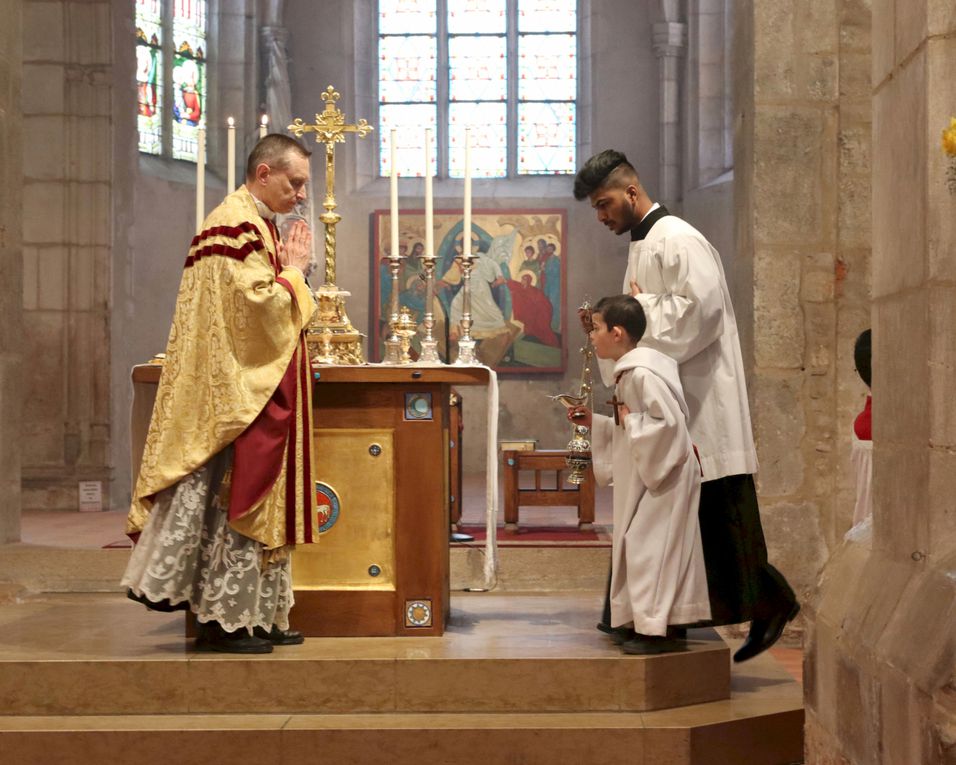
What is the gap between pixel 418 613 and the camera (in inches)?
200

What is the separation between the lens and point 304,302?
482 cm

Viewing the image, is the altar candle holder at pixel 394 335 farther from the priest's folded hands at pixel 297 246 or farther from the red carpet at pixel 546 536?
the red carpet at pixel 546 536

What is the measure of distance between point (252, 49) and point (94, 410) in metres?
5.02

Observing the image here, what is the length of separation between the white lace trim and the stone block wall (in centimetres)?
658

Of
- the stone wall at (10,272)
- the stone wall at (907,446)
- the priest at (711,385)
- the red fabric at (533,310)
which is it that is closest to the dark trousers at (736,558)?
the priest at (711,385)

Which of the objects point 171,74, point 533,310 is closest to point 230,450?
point 171,74

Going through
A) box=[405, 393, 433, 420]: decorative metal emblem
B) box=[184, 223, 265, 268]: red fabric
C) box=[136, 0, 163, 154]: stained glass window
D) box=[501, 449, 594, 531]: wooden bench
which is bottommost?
box=[501, 449, 594, 531]: wooden bench

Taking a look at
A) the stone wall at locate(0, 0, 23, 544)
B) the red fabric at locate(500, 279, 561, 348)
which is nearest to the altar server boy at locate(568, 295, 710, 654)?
the stone wall at locate(0, 0, 23, 544)

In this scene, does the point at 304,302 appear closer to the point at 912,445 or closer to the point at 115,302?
the point at 912,445

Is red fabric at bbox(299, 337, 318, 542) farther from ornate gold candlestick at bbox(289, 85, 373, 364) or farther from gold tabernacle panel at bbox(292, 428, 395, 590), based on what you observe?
ornate gold candlestick at bbox(289, 85, 373, 364)

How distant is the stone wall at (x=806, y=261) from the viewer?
256 inches

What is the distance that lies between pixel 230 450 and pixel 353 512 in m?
0.61

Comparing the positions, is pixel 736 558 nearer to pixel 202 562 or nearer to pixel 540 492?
pixel 202 562

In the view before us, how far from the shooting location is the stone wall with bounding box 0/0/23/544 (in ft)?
24.5
